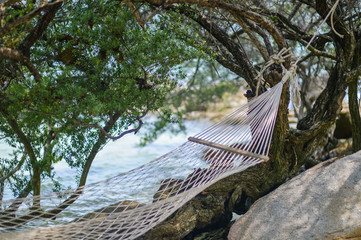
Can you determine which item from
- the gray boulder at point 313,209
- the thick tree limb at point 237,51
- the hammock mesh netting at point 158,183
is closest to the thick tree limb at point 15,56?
the hammock mesh netting at point 158,183

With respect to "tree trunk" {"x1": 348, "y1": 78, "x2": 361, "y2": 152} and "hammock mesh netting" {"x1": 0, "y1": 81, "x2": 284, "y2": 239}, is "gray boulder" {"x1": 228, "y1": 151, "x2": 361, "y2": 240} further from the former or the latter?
"tree trunk" {"x1": 348, "y1": 78, "x2": 361, "y2": 152}

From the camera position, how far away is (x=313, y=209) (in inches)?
89.4

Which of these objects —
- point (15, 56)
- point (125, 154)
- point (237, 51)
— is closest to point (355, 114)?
point (237, 51)

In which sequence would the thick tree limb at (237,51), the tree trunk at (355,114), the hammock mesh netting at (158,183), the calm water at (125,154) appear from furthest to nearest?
the calm water at (125,154)
the tree trunk at (355,114)
the thick tree limb at (237,51)
the hammock mesh netting at (158,183)

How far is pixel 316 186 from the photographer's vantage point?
2406mm

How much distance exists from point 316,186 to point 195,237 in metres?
0.85

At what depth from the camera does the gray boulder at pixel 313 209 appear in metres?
2.15

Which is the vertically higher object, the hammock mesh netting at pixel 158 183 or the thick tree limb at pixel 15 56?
the thick tree limb at pixel 15 56

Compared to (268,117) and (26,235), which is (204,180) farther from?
(26,235)

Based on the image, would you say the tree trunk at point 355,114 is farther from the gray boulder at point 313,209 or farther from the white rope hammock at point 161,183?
the white rope hammock at point 161,183

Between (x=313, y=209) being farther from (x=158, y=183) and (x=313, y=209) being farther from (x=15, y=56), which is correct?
(x=15, y=56)

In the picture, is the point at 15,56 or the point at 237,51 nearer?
the point at 15,56

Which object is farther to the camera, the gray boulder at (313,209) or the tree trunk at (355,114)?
the tree trunk at (355,114)

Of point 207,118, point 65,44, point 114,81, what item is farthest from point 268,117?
point 207,118
